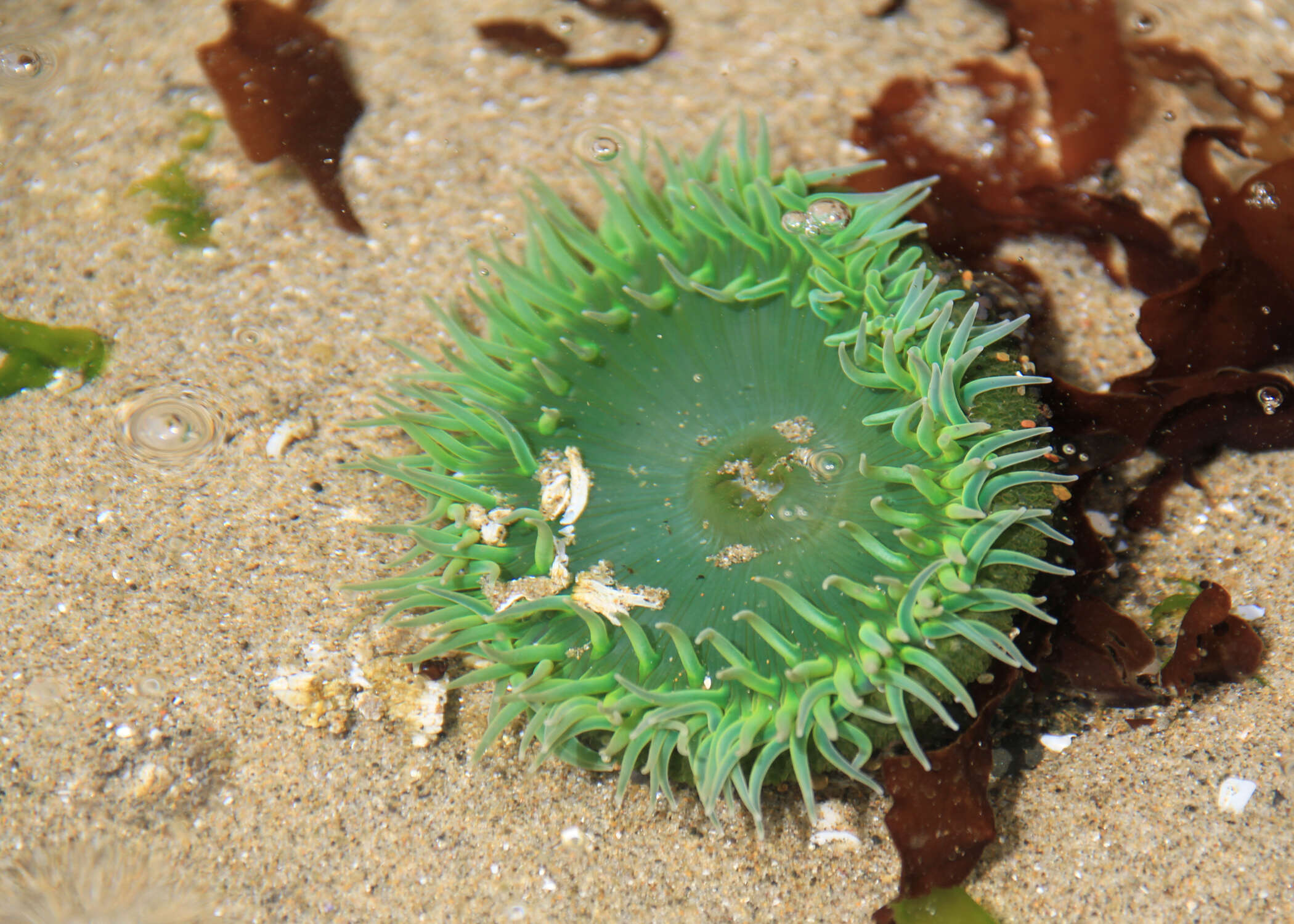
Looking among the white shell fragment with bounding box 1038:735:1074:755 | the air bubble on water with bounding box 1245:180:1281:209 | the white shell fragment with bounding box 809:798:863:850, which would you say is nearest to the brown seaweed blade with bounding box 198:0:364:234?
the white shell fragment with bounding box 809:798:863:850

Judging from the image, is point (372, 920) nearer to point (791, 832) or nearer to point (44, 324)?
point (791, 832)

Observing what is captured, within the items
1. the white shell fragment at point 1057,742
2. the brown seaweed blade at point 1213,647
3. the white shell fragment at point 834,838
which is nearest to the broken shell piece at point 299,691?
the white shell fragment at point 834,838

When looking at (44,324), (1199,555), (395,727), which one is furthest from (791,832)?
(44,324)

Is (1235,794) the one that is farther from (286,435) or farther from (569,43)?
(569,43)

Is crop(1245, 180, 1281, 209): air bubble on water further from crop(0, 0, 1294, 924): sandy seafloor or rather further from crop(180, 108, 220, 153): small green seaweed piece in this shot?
crop(180, 108, 220, 153): small green seaweed piece

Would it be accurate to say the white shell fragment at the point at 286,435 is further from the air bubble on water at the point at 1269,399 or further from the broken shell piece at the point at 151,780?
the air bubble on water at the point at 1269,399
